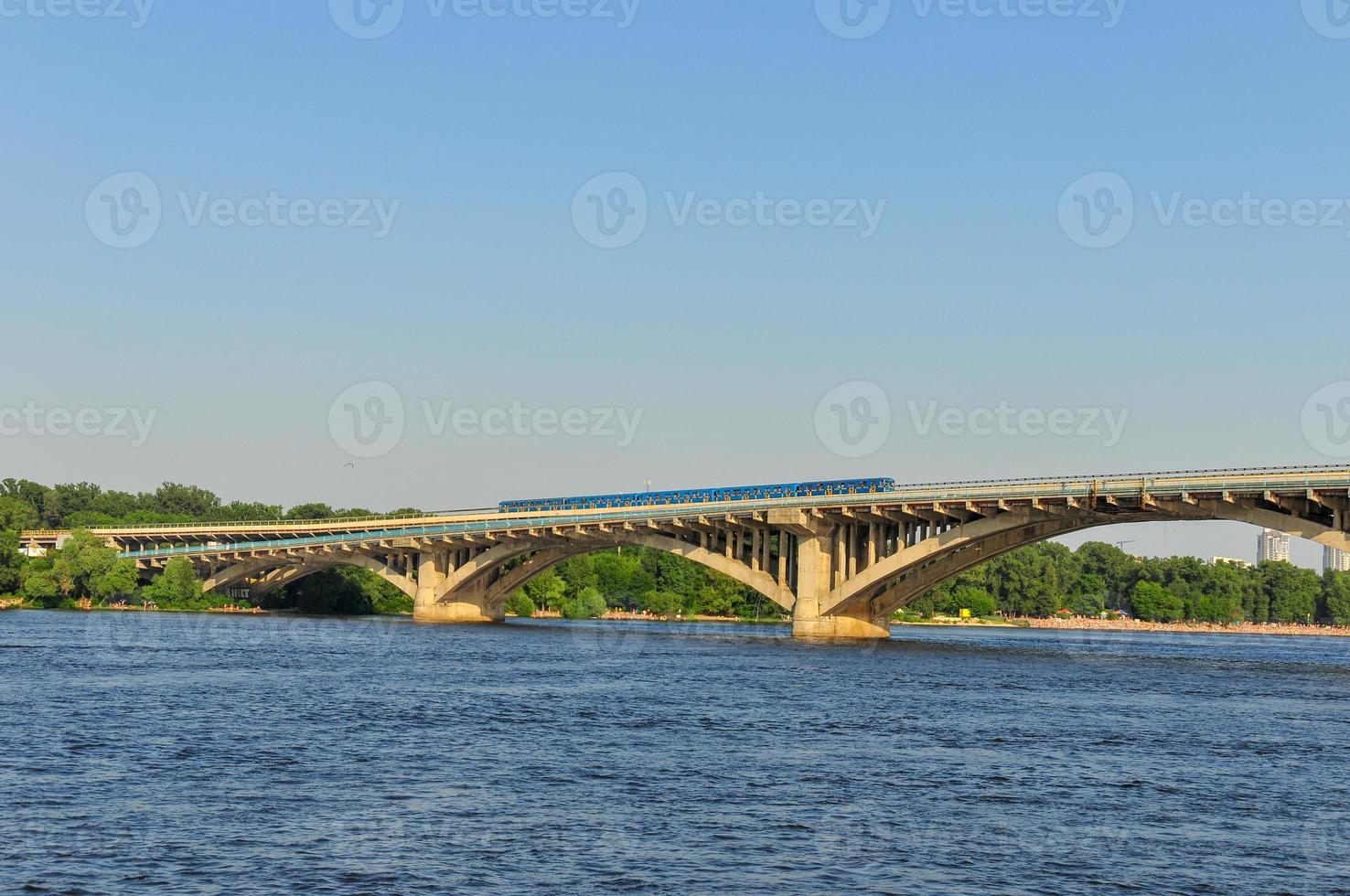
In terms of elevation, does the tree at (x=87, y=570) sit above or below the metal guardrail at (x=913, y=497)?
below

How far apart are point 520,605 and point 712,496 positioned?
225ft

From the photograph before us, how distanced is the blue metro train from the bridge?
7.58ft

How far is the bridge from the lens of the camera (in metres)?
85.3

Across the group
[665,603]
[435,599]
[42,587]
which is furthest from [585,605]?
[42,587]

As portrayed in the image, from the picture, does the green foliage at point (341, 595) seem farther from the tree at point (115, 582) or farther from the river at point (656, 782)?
the river at point (656, 782)

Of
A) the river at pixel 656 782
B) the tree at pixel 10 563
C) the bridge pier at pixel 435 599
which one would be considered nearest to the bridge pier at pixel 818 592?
the river at pixel 656 782

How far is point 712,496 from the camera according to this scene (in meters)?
120

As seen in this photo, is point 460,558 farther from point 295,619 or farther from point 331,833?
point 331,833

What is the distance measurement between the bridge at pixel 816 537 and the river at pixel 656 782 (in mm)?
16548

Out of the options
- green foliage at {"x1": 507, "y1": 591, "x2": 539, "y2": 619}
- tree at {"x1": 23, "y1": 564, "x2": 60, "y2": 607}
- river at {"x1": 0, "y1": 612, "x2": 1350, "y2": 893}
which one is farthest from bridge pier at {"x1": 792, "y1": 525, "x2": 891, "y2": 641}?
tree at {"x1": 23, "y1": 564, "x2": 60, "y2": 607}

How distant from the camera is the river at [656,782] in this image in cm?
2661

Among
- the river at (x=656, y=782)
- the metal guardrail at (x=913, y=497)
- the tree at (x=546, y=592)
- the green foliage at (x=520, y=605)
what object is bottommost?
the river at (x=656, y=782)

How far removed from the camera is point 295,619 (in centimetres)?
14588

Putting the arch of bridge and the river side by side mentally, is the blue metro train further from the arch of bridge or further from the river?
the river
